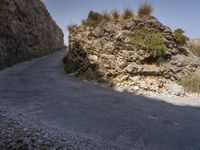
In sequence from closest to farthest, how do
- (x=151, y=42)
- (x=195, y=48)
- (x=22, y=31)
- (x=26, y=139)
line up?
1. (x=26, y=139)
2. (x=151, y=42)
3. (x=195, y=48)
4. (x=22, y=31)

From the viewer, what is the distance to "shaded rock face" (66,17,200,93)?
1536 centimetres

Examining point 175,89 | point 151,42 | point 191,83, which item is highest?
point 151,42

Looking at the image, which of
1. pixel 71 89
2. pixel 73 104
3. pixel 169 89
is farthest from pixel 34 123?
pixel 169 89

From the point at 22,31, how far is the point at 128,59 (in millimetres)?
12073

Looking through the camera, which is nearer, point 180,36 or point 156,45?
point 156,45

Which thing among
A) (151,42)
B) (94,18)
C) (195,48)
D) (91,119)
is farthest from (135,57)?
(91,119)

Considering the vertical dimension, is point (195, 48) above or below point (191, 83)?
above

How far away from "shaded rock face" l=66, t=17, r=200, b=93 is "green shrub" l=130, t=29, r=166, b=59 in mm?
207

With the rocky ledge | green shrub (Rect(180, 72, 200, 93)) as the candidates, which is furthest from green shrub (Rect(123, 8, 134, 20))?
green shrub (Rect(180, 72, 200, 93))

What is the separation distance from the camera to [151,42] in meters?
16.2

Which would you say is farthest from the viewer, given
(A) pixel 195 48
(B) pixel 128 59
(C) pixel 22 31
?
(C) pixel 22 31

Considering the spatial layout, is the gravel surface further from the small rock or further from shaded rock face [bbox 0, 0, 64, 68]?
shaded rock face [bbox 0, 0, 64, 68]

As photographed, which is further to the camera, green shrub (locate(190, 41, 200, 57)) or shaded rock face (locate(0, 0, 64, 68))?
shaded rock face (locate(0, 0, 64, 68))

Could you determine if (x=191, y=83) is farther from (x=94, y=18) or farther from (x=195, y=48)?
(x=94, y=18)
